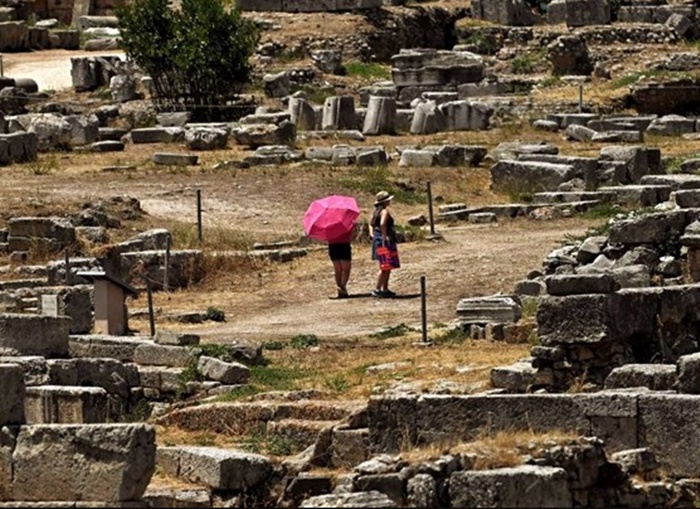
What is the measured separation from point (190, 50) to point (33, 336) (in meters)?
27.7

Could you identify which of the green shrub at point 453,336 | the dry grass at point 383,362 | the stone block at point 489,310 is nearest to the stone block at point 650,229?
the stone block at point 489,310

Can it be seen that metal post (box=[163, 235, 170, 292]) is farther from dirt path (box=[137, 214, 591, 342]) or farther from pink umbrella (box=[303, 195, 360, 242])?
pink umbrella (box=[303, 195, 360, 242])

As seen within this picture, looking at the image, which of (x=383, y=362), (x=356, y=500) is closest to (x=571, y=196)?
(x=383, y=362)

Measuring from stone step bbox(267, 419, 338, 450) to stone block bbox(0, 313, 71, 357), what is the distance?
3.12 metres

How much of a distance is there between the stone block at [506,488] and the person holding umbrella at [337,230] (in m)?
15.1

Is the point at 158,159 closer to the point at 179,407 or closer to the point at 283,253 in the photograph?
the point at 283,253

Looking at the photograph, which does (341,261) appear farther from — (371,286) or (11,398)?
(11,398)

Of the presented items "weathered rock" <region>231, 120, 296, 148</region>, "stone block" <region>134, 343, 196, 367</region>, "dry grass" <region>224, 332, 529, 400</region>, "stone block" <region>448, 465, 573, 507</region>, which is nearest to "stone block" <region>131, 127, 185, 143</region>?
"weathered rock" <region>231, 120, 296, 148</region>

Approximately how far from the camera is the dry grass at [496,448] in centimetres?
Answer: 1730

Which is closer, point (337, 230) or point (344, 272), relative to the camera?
point (344, 272)

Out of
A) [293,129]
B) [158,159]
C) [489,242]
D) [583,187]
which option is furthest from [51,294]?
[293,129]

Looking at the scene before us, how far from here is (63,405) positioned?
72.4 feet

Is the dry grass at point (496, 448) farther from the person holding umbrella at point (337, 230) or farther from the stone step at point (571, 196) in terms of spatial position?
the stone step at point (571, 196)

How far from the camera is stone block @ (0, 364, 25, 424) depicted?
730 inches
